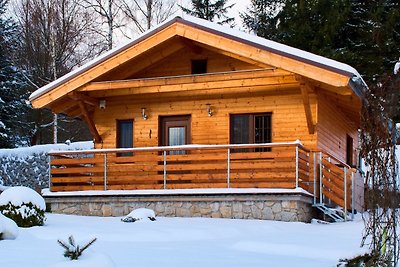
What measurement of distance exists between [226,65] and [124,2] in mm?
15518

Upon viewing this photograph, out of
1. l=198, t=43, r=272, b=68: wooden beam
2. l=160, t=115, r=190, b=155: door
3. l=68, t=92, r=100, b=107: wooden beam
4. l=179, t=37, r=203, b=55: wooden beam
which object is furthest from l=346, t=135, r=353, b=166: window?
l=68, t=92, r=100, b=107: wooden beam

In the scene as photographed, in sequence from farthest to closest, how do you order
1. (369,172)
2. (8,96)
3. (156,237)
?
(8,96) → (156,237) → (369,172)

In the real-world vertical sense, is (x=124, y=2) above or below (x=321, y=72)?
above

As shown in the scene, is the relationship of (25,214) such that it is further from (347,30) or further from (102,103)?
(347,30)

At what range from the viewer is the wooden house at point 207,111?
12844mm

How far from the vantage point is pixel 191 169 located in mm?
13250

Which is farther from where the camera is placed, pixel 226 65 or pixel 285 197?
pixel 226 65

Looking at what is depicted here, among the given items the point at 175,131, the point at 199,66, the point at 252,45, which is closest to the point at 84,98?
the point at 175,131

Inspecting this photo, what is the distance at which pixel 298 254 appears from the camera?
812 centimetres

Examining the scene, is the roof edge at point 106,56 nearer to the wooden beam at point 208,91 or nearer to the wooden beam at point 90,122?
the wooden beam at point 90,122

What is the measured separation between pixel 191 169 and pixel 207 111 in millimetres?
2016

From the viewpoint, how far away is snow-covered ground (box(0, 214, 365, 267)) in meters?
7.13

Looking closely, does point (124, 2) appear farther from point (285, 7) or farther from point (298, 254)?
point (298, 254)

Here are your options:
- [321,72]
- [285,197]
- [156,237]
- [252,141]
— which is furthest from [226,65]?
[156,237]
